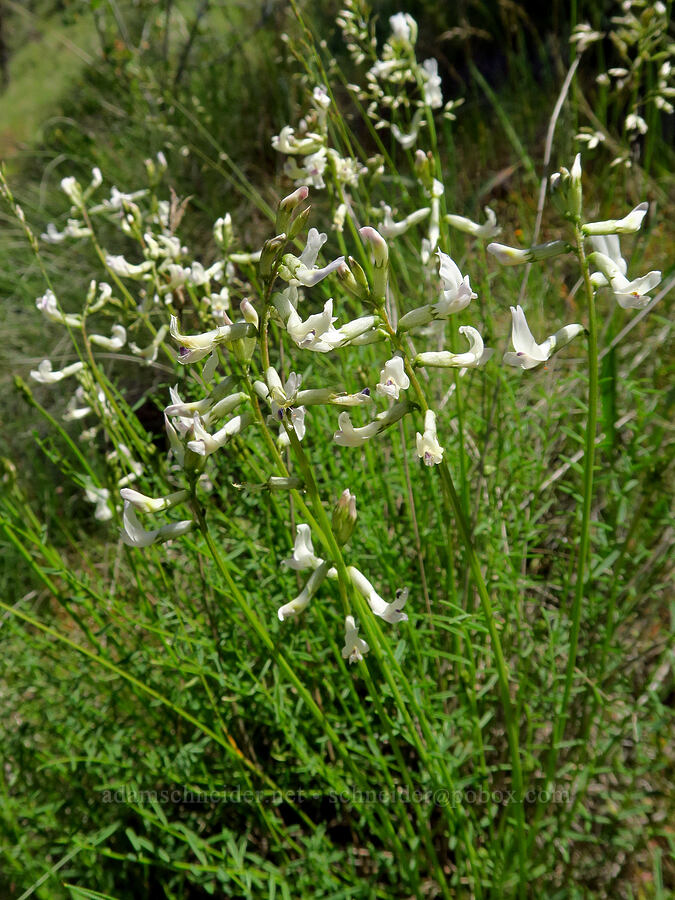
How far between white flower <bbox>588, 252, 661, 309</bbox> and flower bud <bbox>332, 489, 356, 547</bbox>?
22.5 inches

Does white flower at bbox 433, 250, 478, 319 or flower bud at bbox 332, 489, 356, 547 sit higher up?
white flower at bbox 433, 250, 478, 319

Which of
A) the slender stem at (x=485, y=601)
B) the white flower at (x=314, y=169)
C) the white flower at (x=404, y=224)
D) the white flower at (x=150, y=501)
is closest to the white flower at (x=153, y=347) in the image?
the white flower at (x=314, y=169)

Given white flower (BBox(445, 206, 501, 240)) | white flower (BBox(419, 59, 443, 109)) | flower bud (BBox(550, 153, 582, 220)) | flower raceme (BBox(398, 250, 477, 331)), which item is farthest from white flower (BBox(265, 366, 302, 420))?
white flower (BBox(419, 59, 443, 109))

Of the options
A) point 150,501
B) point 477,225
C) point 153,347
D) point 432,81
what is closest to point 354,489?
point 153,347

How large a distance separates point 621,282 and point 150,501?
0.91 m

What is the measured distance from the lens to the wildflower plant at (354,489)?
114cm

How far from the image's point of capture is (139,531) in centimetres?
122

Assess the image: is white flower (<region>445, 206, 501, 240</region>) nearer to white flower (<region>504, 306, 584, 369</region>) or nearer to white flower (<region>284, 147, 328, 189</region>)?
white flower (<region>284, 147, 328, 189</region>)

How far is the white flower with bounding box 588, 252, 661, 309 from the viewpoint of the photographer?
1194mm

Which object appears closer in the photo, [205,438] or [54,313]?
[205,438]

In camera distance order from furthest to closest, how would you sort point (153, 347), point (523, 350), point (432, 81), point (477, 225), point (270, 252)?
point (432, 81), point (153, 347), point (477, 225), point (523, 350), point (270, 252)

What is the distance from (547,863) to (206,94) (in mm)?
6070

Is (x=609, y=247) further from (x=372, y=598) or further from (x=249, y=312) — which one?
(x=372, y=598)

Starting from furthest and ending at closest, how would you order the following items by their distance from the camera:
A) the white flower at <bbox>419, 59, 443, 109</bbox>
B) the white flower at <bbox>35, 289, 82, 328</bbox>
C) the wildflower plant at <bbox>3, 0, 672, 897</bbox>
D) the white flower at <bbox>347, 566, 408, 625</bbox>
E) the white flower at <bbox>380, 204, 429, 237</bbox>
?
the white flower at <bbox>419, 59, 443, 109</bbox>, the white flower at <bbox>35, 289, 82, 328</bbox>, the white flower at <bbox>380, 204, 429, 237</bbox>, the white flower at <bbox>347, 566, 408, 625</bbox>, the wildflower plant at <bbox>3, 0, 672, 897</bbox>
